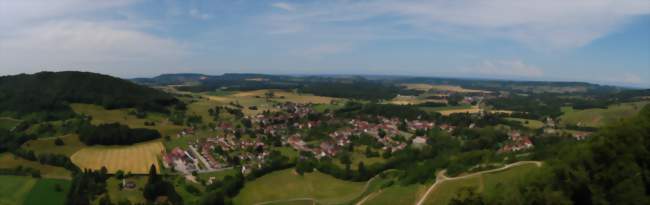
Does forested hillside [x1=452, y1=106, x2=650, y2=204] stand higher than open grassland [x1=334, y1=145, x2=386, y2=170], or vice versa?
forested hillside [x1=452, y1=106, x2=650, y2=204]

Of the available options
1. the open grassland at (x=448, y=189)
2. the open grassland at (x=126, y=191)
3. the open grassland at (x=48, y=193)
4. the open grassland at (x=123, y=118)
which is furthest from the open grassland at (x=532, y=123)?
the open grassland at (x=48, y=193)

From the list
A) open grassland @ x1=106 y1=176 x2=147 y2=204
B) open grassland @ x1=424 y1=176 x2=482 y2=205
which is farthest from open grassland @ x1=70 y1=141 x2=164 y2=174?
open grassland @ x1=424 y1=176 x2=482 y2=205

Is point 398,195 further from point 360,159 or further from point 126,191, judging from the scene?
point 126,191

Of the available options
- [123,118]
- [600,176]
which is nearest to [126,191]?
[600,176]

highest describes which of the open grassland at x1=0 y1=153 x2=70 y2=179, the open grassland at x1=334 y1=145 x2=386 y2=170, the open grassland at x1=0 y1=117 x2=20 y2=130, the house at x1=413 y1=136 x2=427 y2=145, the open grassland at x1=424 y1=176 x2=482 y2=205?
the open grassland at x1=424 y1=176 x2=482 y2=205

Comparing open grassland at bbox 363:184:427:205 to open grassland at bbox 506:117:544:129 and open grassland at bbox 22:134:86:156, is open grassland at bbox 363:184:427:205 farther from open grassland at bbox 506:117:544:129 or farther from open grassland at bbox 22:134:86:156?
open grassland at bbox 506:117:544:129

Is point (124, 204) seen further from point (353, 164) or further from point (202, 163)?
point (353, 164)

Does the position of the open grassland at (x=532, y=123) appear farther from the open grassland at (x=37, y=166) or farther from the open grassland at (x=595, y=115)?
the open grassland at (x=37, y=166)
